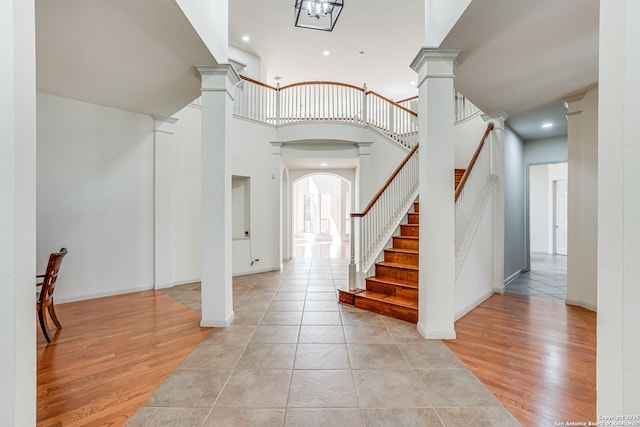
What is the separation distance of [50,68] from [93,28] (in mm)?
1244

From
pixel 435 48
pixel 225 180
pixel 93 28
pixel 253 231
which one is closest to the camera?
pixel 93 28

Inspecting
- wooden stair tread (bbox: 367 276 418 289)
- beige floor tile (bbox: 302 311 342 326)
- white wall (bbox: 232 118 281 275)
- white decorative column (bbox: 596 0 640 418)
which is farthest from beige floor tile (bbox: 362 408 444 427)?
white wall (bbox: 232 118 281 275)

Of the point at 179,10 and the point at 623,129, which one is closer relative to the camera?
the point at 623,129

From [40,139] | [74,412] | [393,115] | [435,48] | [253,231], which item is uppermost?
[393,115]

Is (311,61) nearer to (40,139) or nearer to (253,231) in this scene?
(253,231)

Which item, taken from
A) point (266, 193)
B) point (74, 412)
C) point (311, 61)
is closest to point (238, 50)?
point (311, 61)

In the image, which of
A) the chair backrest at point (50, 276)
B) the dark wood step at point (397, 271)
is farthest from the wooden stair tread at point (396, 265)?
the chair backrest at point (50, 276)

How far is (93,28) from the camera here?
243 centimetres

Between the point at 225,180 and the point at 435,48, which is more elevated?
the point at 435,48

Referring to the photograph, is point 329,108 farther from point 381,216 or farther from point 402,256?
point 402,256

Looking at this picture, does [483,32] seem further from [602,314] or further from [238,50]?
[238,50]

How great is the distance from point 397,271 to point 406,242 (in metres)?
0.55

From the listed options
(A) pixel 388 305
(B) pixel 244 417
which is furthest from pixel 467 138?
(B) pixel 244 417

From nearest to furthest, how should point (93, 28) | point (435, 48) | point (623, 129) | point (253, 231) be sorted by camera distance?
point (623, 129) < point (93, 28) < point (435, 48) < point (253, 231)
